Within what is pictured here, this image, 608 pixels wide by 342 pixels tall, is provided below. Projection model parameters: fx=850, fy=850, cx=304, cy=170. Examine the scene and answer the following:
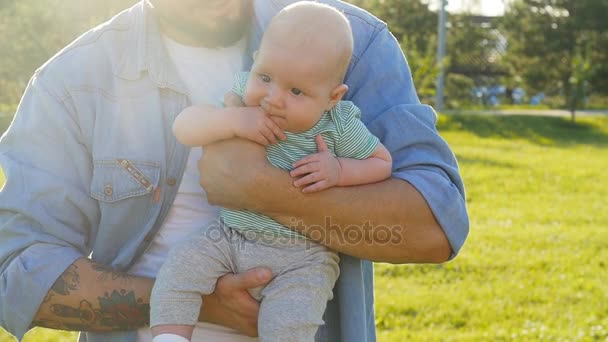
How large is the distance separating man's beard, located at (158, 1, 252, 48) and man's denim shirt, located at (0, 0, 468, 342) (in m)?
0.05

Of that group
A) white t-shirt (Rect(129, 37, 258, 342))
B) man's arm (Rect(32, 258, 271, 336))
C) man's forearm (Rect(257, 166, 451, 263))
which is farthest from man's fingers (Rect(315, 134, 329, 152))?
man's arm (Rect(32, 258, 271, 336))

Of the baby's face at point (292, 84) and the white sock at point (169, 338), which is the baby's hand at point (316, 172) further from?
the white sock at point (169, 338)

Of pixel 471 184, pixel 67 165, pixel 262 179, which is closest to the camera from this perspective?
pixel 262 179

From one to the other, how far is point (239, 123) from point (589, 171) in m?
11.7

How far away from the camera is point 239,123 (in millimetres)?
2227

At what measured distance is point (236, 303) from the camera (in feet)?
7.36

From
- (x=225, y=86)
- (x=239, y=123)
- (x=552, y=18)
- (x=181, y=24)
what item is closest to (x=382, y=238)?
(x=239, y=123)

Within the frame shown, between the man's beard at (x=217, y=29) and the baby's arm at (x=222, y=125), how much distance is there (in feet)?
0.97

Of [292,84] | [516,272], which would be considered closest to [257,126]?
[292,84]

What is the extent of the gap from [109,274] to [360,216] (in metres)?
0.73

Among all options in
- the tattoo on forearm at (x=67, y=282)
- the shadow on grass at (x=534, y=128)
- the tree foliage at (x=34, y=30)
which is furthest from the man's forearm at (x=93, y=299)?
the tree foliage at (x=34, y=30)

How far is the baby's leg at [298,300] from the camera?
214 cm

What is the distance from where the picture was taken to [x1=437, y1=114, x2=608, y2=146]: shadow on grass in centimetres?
1853

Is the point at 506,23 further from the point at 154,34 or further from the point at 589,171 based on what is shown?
the point at 154,34
